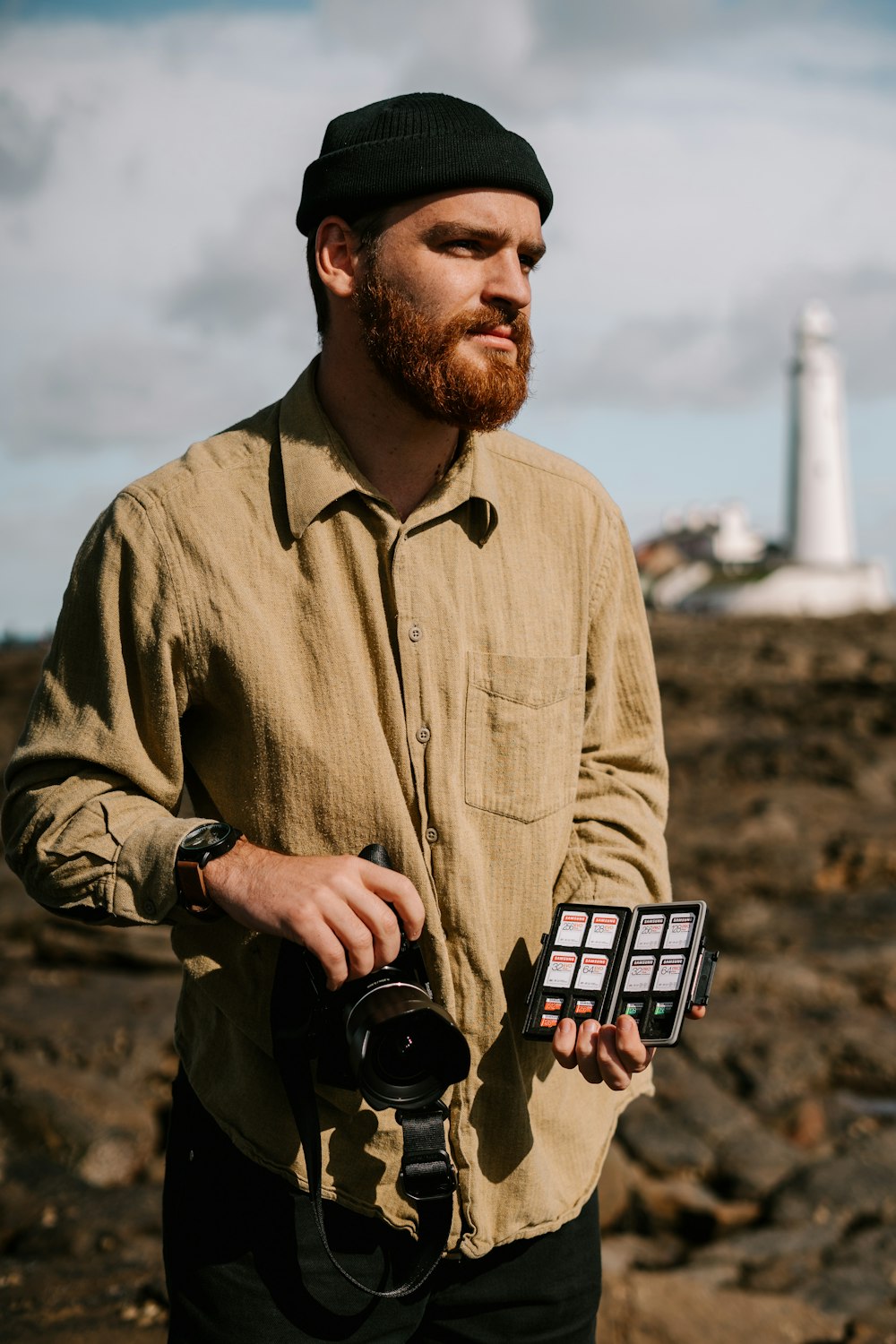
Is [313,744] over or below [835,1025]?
over

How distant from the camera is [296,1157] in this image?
2.04 m

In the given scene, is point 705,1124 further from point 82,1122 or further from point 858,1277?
point 82,1122

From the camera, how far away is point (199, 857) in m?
1.91

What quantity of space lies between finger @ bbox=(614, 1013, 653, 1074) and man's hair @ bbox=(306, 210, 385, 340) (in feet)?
3.98

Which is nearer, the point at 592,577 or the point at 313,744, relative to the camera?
the point at 313,744

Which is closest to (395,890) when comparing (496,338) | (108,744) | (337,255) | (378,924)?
(378,924)

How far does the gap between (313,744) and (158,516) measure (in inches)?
16.4

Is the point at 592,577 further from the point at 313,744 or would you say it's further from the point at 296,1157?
the point at 296,1157

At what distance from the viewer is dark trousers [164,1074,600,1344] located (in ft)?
6.70

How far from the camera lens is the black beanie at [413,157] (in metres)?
2.06

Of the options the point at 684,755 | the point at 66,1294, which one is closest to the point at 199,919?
the point at 66,1294

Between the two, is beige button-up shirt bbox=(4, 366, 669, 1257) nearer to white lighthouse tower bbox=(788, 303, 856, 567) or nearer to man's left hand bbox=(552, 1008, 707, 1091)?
man's left hand bbox=(552, 1008, 707, 1091)

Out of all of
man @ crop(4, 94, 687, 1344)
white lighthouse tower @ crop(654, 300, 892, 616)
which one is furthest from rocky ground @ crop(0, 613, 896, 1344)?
white lighthouse tower @ crop(654, 300, 892, 616)

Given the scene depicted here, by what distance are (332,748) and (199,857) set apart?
0.89 feet
